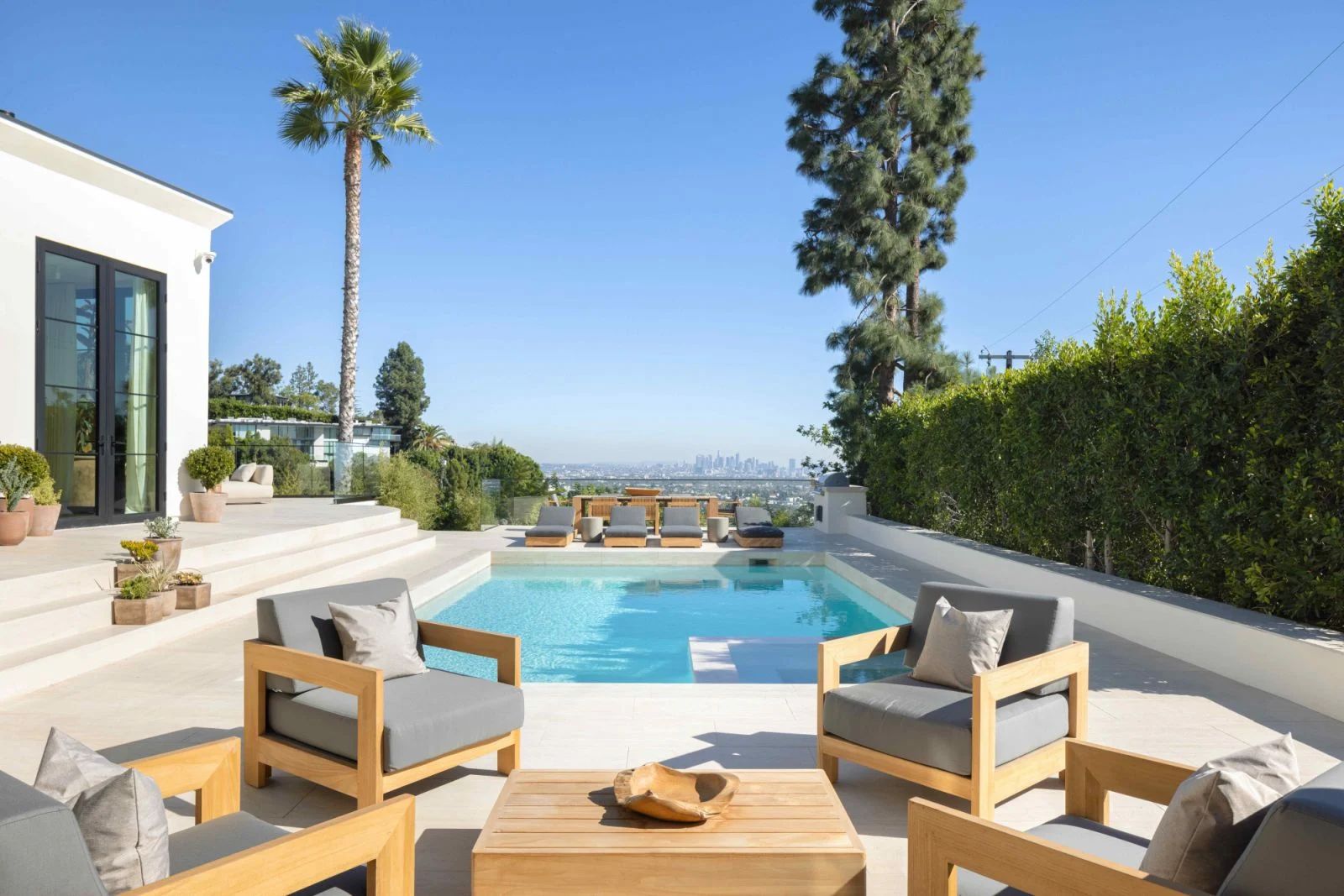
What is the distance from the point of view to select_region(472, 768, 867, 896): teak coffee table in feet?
7.48

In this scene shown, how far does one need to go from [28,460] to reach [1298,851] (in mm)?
9336

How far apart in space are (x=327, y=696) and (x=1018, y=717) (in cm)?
295

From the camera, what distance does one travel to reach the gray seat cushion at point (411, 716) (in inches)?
126

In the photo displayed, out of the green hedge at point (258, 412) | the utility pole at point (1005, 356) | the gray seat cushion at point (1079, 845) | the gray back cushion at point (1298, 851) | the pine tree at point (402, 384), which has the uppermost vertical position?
the pine tree at point (402, 384)

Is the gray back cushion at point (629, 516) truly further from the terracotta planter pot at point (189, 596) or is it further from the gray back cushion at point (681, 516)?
the terracotta planter pot at point (189, 596)

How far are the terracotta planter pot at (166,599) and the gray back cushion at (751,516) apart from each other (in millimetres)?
8582

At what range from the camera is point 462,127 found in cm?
1711

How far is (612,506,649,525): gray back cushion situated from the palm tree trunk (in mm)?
5071

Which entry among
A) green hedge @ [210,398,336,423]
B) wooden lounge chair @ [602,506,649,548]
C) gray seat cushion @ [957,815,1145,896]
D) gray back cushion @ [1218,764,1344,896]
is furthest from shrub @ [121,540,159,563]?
green hedge @ [210,398,336,423]

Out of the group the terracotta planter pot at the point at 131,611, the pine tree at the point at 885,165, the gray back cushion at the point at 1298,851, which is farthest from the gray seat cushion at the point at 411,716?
the pine tree at the point at 885,165

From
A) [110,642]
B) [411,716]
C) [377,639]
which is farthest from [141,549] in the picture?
[411,716]

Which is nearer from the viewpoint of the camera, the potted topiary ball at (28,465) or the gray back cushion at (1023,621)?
the gray back cushion at (1023,621)

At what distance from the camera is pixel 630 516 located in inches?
505

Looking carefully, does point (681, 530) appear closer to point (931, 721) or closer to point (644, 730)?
point (644, 730)
